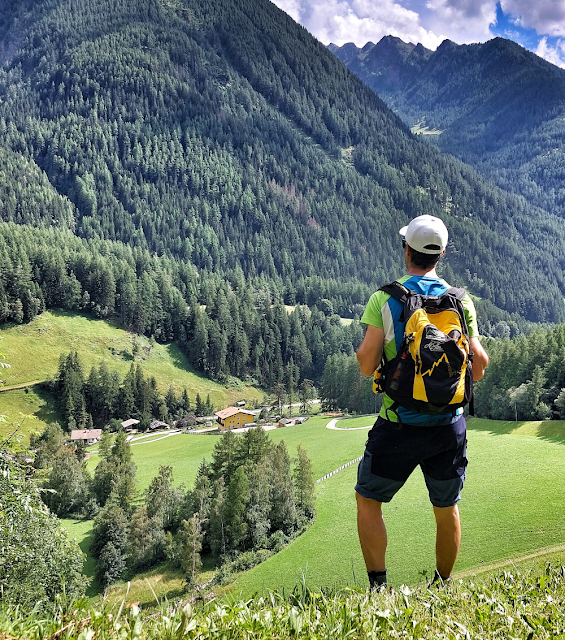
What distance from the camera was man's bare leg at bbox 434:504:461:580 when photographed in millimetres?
5266

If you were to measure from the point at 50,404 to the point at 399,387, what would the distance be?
104 m

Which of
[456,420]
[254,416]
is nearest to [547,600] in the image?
[456,420]

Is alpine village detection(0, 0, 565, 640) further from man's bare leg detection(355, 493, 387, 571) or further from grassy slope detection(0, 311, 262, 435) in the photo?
grassy slope detection(0, 311, 262, 435)

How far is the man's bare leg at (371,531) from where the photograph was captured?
5141mm

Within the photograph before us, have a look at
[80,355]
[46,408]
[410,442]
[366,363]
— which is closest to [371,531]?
[410,442]

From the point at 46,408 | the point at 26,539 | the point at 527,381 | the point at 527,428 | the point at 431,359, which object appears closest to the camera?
the point at 431,359

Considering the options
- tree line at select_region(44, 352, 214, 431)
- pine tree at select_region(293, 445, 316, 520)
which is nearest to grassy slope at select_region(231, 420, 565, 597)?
pine tree at select_region(293, 445, 316, 520)

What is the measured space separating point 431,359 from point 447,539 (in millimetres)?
2373

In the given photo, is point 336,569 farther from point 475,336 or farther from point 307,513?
point 475,336

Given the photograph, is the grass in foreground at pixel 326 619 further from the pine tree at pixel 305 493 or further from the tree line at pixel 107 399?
the tree line at pixel 107 399

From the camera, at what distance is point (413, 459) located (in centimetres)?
504

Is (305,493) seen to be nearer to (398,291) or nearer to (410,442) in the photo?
(410,442)

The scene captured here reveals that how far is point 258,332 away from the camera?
502 ft

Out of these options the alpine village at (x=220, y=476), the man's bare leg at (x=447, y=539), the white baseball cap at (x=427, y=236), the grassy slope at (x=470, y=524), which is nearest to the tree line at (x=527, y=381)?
the alpine village at (x=220, y=476)
